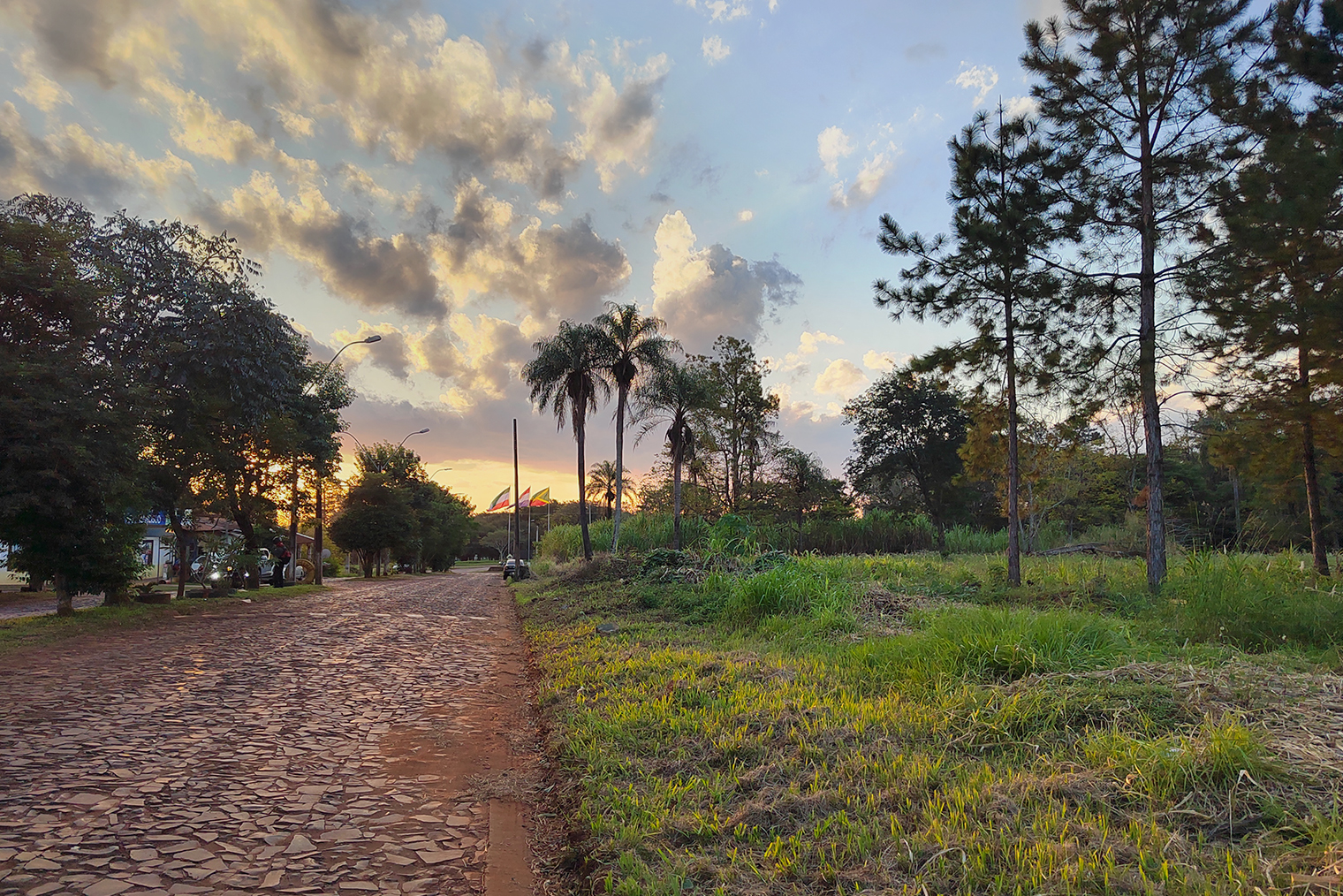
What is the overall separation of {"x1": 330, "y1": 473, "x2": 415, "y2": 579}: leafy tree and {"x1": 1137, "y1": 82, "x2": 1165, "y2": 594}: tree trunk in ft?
117

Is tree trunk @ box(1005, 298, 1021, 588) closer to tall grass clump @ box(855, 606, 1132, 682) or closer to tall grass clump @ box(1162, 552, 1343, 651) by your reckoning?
tall grass clump @ box(1162, 552, 1343, 651)

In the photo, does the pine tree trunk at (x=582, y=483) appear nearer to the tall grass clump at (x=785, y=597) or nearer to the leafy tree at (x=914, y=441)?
the tall grass clump at (x=785, y=597)

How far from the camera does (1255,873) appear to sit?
2.58 metres

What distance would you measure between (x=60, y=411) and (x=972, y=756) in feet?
44.3

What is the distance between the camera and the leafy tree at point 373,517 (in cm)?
3825

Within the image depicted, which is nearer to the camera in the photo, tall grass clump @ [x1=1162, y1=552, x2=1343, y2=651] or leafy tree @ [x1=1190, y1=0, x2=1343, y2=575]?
tall grass clump @ [x1=1162, y1=552, x2=1343, y2=651]

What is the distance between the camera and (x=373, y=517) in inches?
1502

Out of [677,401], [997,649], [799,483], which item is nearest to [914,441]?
[799,483]

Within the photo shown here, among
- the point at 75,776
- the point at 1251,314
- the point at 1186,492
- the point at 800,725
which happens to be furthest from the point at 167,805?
the point at 1186,492

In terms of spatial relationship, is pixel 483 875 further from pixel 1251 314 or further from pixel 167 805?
pixel 1251 314

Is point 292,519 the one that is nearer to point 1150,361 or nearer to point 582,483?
point 582,483

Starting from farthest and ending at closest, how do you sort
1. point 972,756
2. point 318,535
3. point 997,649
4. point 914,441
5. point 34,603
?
point 914,441
point 318,535
point 34,603
point 997,649
point 972,756

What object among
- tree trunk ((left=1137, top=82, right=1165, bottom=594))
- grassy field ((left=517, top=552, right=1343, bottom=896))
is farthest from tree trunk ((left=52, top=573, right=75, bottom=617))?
tree trunk ((left=1137, top=82, right=1165, bottom=594))

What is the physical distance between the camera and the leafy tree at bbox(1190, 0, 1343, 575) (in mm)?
10273
